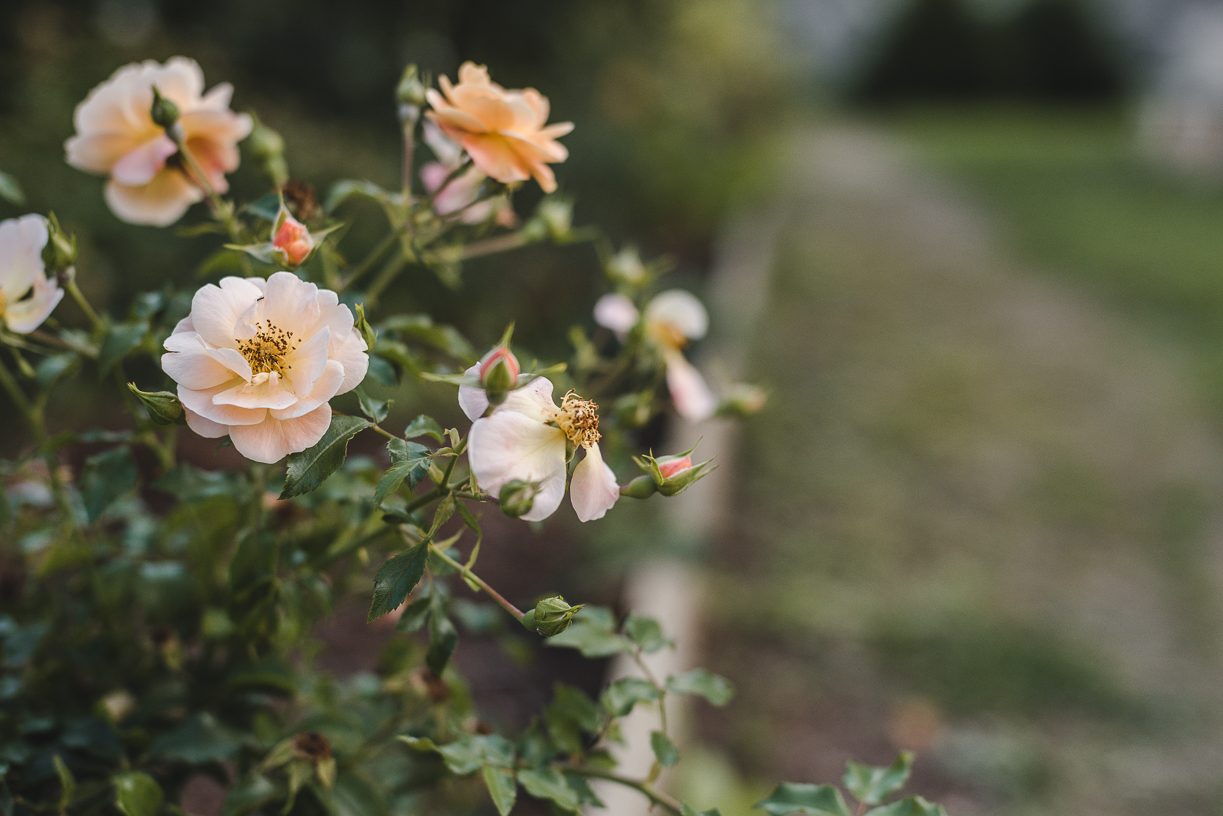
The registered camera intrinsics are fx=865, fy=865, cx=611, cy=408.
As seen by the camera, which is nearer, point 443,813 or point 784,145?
point 443,813

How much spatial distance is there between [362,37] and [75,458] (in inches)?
104

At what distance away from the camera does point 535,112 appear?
2.08 ft

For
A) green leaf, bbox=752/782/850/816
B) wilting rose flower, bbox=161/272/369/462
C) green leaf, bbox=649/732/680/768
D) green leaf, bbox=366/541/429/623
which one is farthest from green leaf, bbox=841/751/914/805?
wilting rose flower, bbox=161/272/369/462

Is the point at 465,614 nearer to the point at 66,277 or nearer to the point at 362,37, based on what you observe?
the point at 66,277

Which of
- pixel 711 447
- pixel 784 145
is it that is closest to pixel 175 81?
pixel 711 447

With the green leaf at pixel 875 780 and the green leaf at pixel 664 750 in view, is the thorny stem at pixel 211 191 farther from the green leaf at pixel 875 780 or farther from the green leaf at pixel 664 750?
the green leaf at pixel 875 780

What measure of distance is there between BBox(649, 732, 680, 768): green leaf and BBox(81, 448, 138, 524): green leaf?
459mm

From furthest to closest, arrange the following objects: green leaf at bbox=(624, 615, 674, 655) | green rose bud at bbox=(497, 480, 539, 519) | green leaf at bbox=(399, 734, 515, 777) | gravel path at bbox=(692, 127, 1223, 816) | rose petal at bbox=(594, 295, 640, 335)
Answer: gravel path at bbox=(692, 127, 1223, 816) < rose petal at bbox=(594, 295, 640, 335) < green leaf at bbox=(624, 615, 674, 655) < green leaf at bbox=(399, 734, 515, 777) < green rose bud at bbox=(497, 480, 539, 519)

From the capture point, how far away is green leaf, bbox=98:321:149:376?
63 cm

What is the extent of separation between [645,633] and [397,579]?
247 millimetres

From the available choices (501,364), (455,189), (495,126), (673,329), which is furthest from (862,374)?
(501,364)

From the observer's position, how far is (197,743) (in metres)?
Answer: 0.72

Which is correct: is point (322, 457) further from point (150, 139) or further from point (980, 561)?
point (980, 561)

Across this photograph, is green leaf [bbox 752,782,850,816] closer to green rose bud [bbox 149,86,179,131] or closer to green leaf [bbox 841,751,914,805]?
green leaf [bbox 841,751,914,805]
